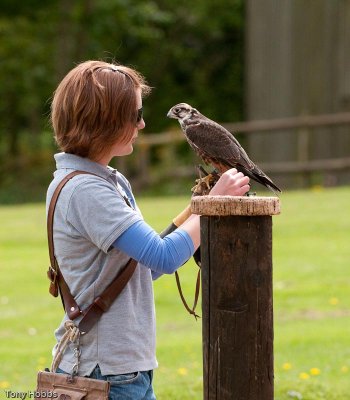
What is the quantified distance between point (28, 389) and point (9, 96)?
2477 cm

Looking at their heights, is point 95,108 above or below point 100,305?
above

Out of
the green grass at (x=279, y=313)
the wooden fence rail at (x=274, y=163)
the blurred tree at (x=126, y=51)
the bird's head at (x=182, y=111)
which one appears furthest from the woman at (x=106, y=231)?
the blurred tree at (x=126, y=51)

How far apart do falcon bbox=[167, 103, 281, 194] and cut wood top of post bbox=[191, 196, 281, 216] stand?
1.74 feet

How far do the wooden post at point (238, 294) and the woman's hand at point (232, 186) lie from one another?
89 mm

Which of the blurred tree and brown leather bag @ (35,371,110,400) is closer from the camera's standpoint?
brown leather bag @ (35,371,110,400)

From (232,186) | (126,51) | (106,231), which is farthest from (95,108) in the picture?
(126,51)

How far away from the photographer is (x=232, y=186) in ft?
10.9

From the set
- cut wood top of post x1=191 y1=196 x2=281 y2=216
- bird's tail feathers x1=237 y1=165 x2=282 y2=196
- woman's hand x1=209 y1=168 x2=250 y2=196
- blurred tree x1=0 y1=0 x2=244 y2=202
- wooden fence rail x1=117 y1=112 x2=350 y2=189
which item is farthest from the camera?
blurred tree x1=0 y1=0 x2=244 y2=202

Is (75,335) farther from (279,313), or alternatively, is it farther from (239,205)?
(279,313)

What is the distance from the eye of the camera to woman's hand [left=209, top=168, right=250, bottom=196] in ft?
10.9

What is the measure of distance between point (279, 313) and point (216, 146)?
574cm

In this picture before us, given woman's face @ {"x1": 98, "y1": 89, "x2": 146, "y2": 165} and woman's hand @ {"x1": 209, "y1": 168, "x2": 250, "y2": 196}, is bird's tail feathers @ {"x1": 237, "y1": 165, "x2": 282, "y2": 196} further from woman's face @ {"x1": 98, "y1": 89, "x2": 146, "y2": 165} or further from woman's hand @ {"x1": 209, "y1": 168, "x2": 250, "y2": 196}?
woman's face @ {"x1": 98, "y1": 89, "x2": 146, "y2": 165}

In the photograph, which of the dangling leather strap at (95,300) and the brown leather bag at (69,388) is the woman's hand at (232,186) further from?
the brown leather bag at (69,388)

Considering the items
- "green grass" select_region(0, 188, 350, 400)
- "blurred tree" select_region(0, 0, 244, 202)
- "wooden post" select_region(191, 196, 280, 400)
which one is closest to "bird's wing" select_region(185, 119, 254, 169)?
"wooden post" select_region(191, 196, 280, 400)
